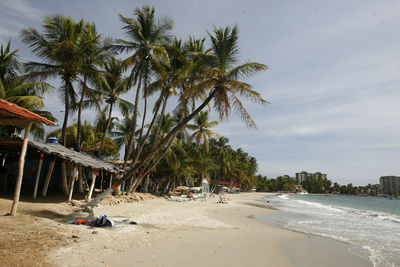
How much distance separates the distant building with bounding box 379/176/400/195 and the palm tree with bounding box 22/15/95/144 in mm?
228326

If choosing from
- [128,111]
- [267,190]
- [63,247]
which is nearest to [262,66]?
[63,247]

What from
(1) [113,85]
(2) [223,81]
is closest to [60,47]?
(1) [113,85]

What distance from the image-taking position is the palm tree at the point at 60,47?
12344mm

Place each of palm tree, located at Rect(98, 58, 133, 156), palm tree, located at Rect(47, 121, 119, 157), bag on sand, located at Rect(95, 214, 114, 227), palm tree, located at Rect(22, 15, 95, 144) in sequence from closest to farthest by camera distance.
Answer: bag on sand, located at Rect(95, 214, 114, 227) → palm tree, located at Rect(22, 15, 95, 144) → palm tree, located at Rect(98, 58, 133, 156) → palm tree, located at Rect(47, 121, 119, 157)

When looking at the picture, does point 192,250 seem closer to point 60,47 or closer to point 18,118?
point 18,118

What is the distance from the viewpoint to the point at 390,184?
186375 mm

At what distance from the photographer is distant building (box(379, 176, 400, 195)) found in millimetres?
178938

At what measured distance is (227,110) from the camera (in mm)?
9219

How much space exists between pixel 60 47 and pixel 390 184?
243 meters

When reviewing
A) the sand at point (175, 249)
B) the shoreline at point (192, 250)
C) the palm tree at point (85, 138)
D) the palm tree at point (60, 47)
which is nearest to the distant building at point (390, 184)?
the palm tree at point (85, 138)

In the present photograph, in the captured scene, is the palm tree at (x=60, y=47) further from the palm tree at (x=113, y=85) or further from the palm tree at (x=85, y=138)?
the palm tree at (x=85, y=138)

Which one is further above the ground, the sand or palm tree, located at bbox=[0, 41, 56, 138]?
palm tree, located at bbox=[0, 41, 56, 138]

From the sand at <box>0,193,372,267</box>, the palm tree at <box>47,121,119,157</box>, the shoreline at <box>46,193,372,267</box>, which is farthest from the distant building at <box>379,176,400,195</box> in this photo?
the sand at <box>0,193,372,267</box>

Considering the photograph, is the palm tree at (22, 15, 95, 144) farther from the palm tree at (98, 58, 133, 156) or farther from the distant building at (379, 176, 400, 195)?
the distant building at (379, 176, 400, 195)
